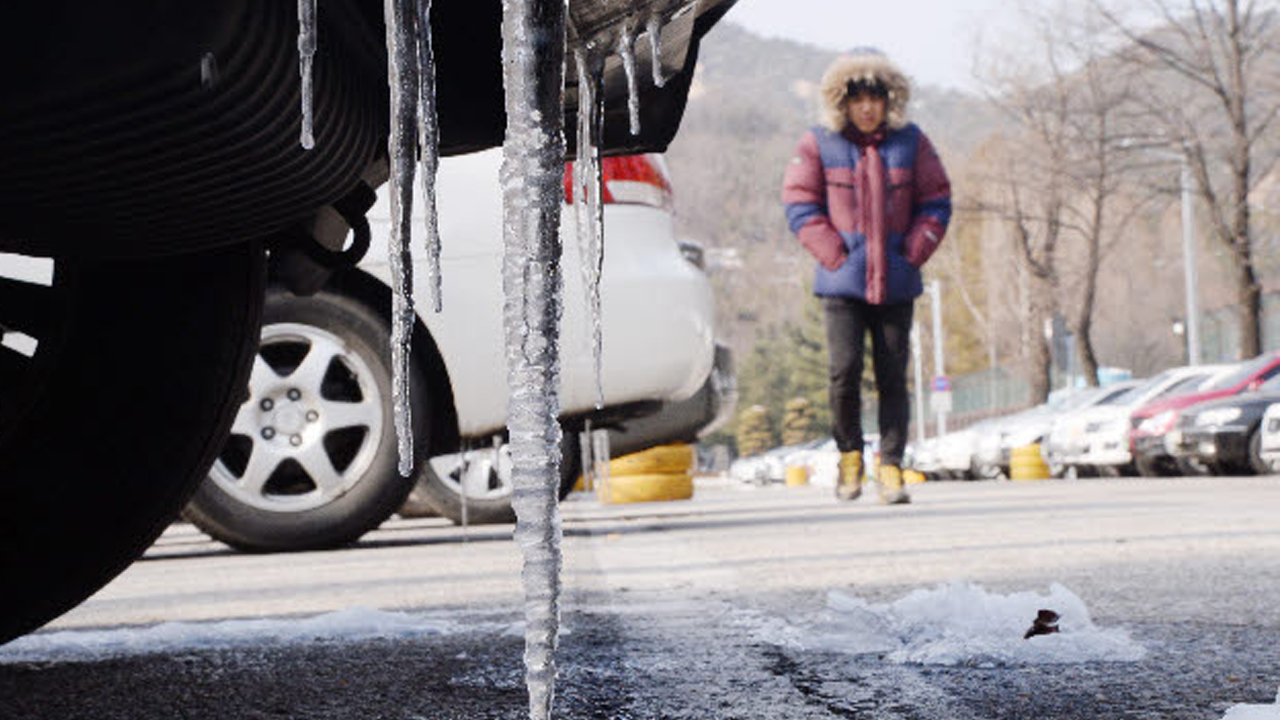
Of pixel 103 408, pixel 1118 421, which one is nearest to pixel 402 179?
pixel 103 408

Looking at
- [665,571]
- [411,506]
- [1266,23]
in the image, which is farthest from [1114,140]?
[665,571]

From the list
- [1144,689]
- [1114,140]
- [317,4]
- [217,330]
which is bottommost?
[1144,689]

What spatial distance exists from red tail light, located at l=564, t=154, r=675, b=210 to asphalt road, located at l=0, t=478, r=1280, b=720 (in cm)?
120

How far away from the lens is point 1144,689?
2.18 metres

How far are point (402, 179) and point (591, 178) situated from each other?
1.39 ft

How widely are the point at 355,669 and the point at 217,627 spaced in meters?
0.76

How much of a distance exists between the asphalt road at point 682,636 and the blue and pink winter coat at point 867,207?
6.81 ft

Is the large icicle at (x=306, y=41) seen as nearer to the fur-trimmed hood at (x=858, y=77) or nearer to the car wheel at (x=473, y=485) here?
the car wheel at (x=473, y=485)

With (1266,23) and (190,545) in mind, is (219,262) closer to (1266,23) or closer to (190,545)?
(190,545)

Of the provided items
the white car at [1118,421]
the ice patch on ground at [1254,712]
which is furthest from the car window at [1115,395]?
the ice patch on ground at [1254,712]

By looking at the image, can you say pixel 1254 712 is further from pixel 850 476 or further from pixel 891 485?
pixel 850 476

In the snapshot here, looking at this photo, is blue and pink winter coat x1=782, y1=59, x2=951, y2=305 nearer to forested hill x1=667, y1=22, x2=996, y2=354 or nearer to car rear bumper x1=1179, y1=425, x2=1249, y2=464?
car rear bumper x1=1179, y1=425, x2=1249, y2=464

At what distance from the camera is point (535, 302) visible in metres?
1.59

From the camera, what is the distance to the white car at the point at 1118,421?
19.6 m
